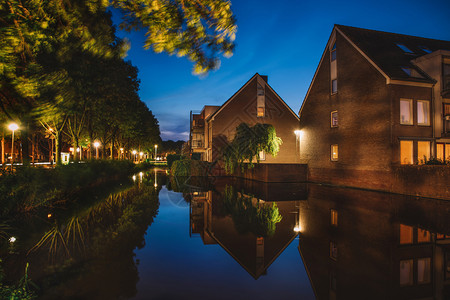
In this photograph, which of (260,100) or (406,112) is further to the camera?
(260,100)

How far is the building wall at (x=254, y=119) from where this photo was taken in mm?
29641

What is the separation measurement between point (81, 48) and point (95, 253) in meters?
9.49

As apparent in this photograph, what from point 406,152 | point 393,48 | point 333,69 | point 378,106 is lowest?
point 406,152

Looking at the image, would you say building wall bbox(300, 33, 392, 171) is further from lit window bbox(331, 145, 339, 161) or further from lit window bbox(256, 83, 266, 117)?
lit window bbox(256, 83, 266, 117)

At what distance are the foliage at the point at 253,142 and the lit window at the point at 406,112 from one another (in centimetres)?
934

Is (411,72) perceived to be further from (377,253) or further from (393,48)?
(377,253)

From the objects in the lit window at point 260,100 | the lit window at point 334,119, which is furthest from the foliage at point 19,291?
the lit window at point 260,100

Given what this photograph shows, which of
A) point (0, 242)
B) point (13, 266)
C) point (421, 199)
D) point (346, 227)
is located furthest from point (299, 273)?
point (421, 199)

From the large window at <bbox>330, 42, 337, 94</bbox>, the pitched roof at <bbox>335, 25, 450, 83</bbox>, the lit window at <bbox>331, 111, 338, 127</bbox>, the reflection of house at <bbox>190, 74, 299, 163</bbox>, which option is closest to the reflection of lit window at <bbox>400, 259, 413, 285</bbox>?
the pitched roof at <bbox>335, 25, 450, 83</bbox>

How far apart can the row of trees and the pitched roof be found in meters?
15.5

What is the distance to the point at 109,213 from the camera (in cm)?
873

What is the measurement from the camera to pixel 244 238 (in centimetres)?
611

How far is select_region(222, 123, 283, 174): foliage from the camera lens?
22812mm

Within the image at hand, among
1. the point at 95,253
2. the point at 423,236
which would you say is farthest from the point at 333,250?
the point at 95,253
